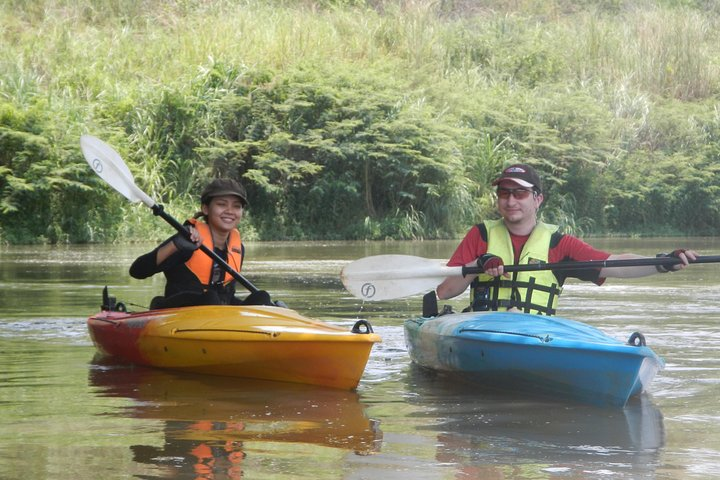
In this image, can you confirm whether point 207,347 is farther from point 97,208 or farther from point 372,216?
point 372,216

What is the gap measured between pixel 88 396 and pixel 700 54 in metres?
27.8

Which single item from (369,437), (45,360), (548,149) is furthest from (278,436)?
(548,149)

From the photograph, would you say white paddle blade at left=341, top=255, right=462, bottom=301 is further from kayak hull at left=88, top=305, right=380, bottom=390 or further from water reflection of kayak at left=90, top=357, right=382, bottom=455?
water reflection of kayak at left=90, top=357, right=382, bottom=455

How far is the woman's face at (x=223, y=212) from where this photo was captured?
6.14 m

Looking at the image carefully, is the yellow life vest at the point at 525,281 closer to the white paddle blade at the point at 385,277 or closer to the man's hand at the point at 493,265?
the man's hand at the point at 493,265

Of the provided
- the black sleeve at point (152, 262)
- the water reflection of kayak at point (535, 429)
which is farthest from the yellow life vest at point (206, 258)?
the water reflection of kayak at point (535, 429)

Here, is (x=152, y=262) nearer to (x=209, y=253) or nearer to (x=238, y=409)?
(x=209, y=253)

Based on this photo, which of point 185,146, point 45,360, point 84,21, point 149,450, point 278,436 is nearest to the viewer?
point 149,450

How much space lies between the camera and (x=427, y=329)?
A: 19.9ft

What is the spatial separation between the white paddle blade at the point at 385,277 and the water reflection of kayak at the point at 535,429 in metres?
0.65

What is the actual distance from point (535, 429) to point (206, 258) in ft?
7.48

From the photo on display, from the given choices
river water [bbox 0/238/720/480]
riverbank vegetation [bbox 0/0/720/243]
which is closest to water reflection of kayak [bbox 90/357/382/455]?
river water [bbox 0/238/720/480]

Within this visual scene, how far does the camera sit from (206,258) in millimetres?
6215

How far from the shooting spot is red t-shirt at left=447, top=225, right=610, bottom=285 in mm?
5801
